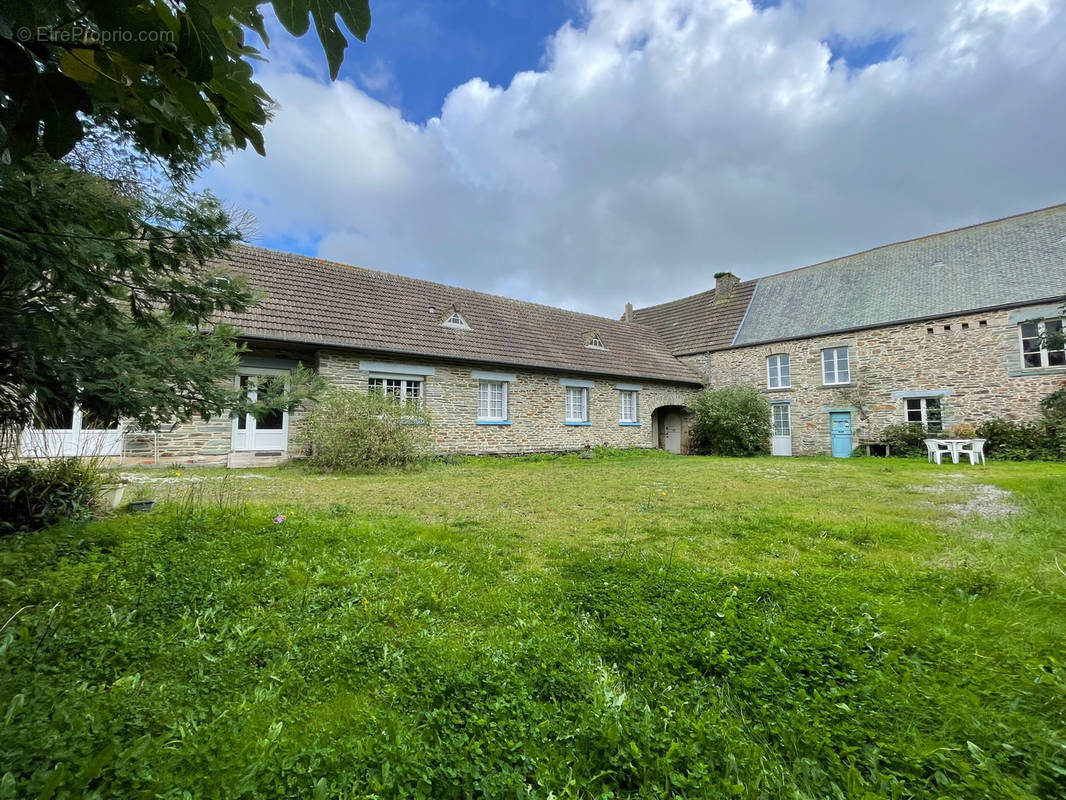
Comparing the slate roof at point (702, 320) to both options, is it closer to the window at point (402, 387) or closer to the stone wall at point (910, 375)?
the stone wall at point (910, 375)

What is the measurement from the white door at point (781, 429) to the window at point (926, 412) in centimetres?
375

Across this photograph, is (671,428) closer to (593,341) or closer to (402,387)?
(593,341)

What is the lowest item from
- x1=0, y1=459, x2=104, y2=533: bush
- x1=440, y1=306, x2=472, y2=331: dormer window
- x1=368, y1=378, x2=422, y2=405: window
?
x1=0, y1=459, x2=104, y2=533: bush

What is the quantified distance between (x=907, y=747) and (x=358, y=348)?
11.8 m

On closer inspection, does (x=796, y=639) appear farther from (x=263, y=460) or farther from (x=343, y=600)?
(x=263, y=460)

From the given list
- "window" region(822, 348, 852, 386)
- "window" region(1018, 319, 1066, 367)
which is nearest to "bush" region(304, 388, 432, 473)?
"window" region(822, 348, 852, 386)

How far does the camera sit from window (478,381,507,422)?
46.4 feet

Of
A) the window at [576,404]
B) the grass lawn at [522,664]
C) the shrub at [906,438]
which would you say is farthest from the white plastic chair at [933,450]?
the grass lawn at [522,664]

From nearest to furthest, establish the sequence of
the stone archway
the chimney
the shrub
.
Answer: the shrub, the stone archway, the chimney

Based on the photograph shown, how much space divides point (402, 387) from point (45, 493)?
888 centimetres

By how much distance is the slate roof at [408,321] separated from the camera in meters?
11.6

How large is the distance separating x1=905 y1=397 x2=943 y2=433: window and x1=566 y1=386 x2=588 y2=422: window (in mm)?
11256

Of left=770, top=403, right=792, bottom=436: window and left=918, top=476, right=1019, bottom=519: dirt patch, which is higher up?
left=770, top=403, right=792, bottom=436: window

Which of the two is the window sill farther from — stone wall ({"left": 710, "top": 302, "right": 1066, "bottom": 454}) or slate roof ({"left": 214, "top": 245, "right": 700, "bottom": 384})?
slate roof ({"left": 214, "top": 245, "right": 700, "bottom": 384})
